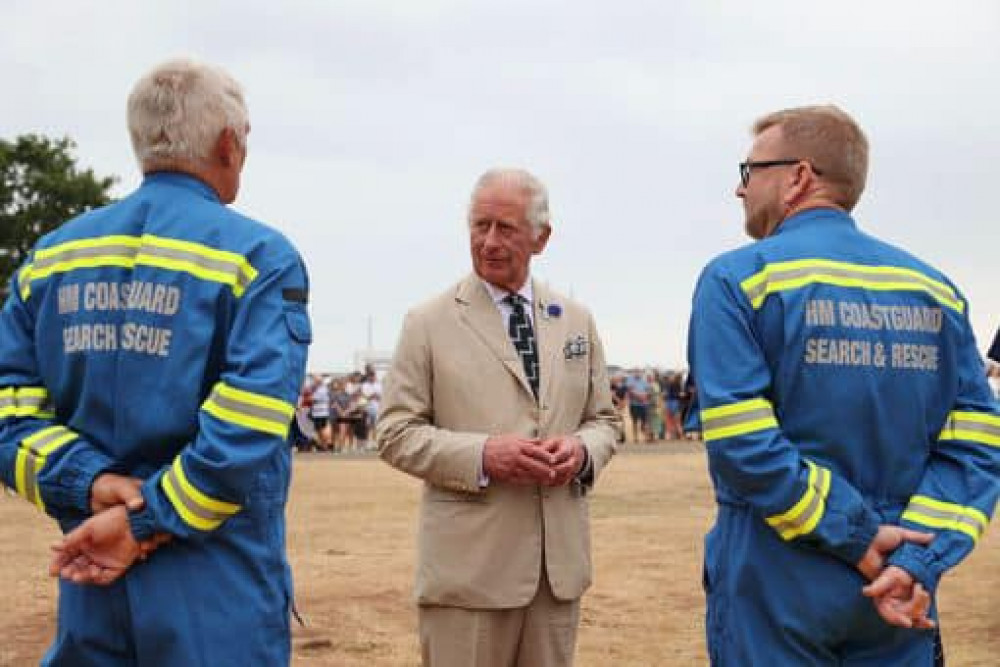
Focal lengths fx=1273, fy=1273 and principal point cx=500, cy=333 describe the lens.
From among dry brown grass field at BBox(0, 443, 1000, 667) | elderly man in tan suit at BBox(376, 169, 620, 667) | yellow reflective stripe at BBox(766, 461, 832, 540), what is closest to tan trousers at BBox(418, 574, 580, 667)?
elderly man in tan suit at BBox(376, 169, 620, 667)

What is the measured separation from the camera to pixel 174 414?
122 inches

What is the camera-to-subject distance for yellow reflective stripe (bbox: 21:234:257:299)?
3.12 m

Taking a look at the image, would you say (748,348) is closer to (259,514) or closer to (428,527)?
(259,514)

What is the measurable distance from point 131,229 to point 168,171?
0.20m

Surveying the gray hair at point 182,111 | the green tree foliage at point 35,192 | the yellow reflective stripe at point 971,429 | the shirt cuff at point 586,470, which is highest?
the green tree foliage at point 35,192

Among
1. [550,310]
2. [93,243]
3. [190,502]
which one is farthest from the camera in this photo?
[550,310]

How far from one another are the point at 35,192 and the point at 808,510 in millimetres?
37214

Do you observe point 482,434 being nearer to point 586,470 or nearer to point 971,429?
point 586,470

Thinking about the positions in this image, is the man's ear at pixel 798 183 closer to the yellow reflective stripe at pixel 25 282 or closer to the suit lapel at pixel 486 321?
the suit lapel at pixel 486 321

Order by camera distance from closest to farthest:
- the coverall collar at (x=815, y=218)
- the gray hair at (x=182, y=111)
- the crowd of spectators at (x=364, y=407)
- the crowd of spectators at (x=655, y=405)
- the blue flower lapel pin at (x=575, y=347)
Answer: the gray hair at (x=182, y=111) → the coverall collar at (x=815, y=218) → the blue flower lapel pin at (x=575, y=347) → the crowd of spectators at (x=364, y=407) → the crowd of spectators at (x=655, y=405)

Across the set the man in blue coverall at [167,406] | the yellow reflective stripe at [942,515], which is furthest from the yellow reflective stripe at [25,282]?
the yellow reflective stripe at [942,515]

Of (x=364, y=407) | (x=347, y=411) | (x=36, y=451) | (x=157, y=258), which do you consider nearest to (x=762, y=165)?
(x=157, y=258)

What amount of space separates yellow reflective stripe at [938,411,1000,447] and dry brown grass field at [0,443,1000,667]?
4.16 metres

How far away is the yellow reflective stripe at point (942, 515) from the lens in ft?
11.2
